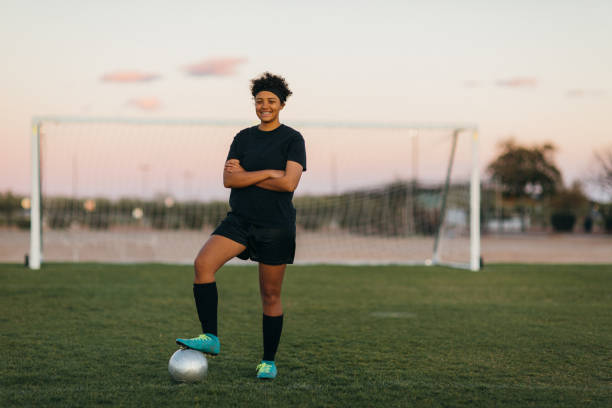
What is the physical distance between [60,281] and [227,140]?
17.8ft

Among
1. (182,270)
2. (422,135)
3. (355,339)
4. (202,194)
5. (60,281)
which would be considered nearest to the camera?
(355,339)

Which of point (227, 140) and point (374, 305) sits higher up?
point (227, 140)

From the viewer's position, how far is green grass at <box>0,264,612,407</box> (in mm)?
3828

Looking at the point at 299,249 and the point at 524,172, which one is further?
the point at 524,172

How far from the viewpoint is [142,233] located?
54.2ft

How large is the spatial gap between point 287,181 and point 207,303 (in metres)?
0.92

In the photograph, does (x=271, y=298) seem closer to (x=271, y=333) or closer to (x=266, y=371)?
(x=271, y=333)

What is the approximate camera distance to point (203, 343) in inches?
157

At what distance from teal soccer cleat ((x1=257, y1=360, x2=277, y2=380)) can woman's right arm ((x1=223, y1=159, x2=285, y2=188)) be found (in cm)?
118

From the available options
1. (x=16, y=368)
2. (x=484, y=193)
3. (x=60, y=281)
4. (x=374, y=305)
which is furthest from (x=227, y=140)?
(x=484, y=193)

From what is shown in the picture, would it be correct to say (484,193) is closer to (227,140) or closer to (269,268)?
(227,140)

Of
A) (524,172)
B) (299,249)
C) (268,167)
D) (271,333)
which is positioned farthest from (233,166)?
(524,172)

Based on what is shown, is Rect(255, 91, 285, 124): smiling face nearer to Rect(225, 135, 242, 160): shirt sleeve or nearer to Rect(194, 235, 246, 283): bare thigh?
Rect(225, 135, 242, 160): shirt sleeve

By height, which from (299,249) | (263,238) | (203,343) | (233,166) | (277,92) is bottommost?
(299,249)
